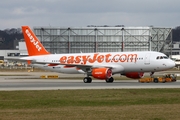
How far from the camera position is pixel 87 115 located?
982 inches

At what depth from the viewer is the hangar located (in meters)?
106

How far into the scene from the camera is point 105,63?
60.7 meters

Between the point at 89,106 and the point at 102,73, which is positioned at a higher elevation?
the point at 102,73

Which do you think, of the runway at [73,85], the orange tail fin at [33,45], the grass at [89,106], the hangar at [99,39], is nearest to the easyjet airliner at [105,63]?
the orange tail fin at [33,45]

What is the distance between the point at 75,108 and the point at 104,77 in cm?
2944

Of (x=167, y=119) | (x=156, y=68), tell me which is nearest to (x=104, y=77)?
(x=156, y=68)

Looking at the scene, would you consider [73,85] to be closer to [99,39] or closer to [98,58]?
[98,58]

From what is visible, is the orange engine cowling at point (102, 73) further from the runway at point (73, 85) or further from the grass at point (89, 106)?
the grass at point (89, 106)

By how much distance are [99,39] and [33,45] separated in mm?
40339

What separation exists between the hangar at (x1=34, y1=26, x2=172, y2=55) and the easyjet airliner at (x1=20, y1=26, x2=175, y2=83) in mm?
37307

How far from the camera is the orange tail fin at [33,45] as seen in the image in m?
68.2

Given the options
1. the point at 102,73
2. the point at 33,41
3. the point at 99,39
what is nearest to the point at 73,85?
the point at 102,73

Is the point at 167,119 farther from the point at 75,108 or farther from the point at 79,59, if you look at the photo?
the point at 79,59

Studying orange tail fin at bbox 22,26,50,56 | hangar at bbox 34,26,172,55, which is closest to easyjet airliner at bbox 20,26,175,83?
orange tail fin at bbox 22,26,50,56
